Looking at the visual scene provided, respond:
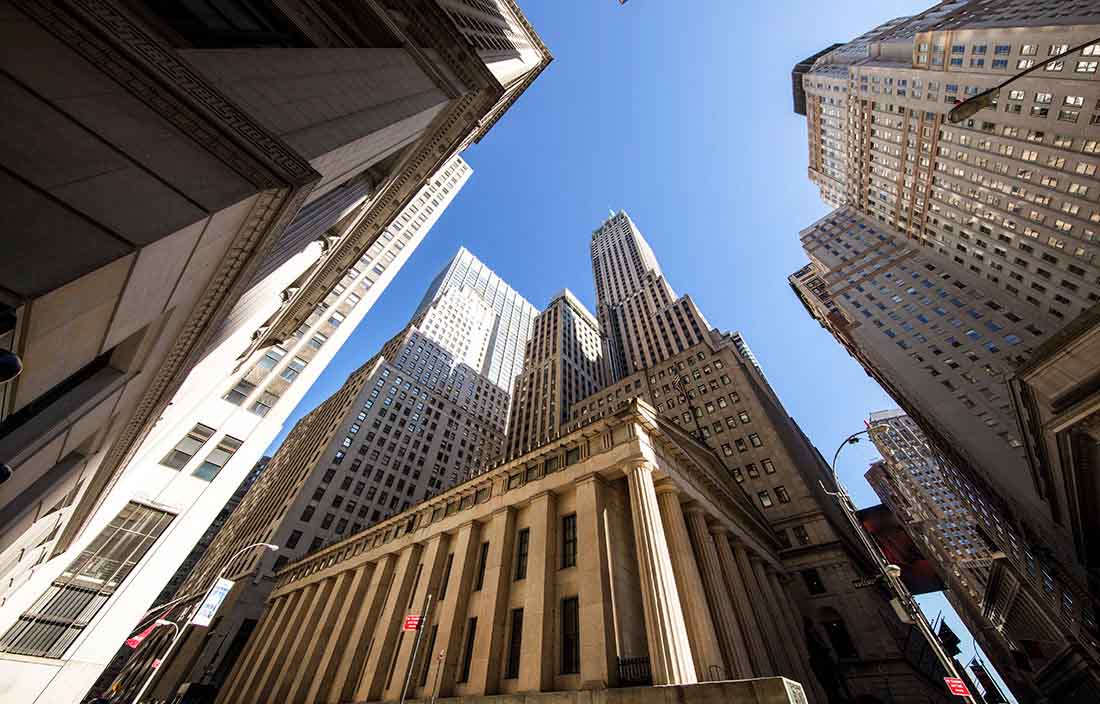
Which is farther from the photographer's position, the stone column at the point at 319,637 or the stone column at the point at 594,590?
the stone column at the point at 319,637

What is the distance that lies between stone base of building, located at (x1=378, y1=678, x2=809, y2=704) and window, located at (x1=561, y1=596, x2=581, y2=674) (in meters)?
2.11

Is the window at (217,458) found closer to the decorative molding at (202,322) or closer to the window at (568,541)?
the decorative molding at (202,322)

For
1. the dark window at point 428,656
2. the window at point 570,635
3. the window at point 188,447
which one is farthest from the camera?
the window at point 188,447

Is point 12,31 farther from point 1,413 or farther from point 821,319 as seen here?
point 821,319

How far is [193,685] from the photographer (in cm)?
3875

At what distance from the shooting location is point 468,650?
1972 cm

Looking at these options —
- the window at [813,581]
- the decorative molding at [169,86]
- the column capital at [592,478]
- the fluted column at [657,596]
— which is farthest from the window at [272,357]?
the window at [813,581]

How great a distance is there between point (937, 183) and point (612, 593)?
78.1 metres

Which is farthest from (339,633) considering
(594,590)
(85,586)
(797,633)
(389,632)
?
(797,633)

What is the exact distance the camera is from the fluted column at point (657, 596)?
535 inches

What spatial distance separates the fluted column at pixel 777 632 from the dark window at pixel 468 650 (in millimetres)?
17244

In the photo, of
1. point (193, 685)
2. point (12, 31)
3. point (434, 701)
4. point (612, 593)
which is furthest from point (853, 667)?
point (193, 685)

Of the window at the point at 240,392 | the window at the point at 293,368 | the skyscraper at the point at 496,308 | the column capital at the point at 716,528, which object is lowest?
the column capital at the point at 716,528

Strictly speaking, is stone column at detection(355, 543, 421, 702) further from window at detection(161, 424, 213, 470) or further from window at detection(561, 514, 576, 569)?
Result: window at detection(161, 424, 213, 470)
